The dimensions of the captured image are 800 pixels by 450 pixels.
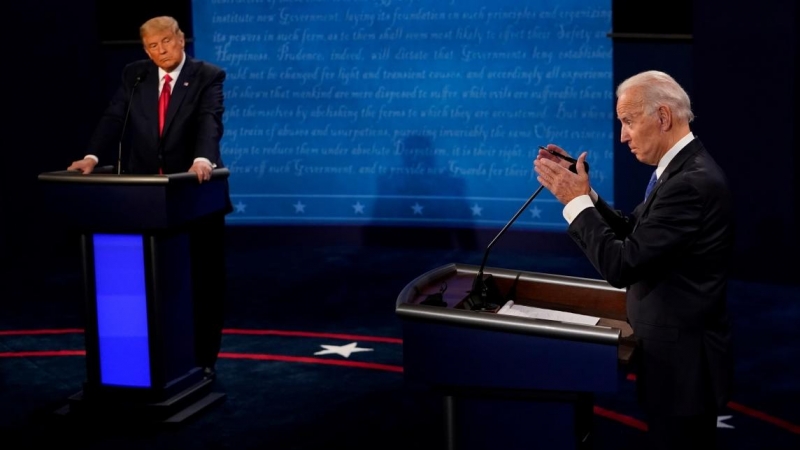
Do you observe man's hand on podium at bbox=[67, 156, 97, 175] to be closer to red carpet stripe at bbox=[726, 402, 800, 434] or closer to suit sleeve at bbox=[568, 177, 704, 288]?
suit sleeve at bbox=[568, 177, 704, 288]

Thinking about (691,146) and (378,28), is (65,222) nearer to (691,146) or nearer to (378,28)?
(691,146)

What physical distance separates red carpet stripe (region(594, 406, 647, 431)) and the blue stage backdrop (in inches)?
132

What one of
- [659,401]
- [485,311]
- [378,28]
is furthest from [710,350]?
[378,28]

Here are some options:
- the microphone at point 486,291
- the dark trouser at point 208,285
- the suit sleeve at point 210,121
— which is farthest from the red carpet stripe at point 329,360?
the microphone at point 486,291

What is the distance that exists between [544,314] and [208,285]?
2.37 m

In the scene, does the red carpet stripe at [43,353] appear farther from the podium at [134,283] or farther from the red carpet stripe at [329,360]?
the podium at [134,283]

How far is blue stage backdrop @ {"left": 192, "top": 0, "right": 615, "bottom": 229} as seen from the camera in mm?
7527

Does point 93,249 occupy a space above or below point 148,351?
above

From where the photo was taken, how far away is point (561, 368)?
2.46m

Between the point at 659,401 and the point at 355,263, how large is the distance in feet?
17.0

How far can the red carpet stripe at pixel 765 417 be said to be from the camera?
4.14 meters

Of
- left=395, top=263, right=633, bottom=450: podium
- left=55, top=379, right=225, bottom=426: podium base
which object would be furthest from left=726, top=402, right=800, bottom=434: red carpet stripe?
left=55, top=379, right=225, bottom=426: podium base

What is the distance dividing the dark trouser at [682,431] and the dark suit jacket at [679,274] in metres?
0.03

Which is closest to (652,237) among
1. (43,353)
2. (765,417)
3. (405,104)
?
(765,417)
